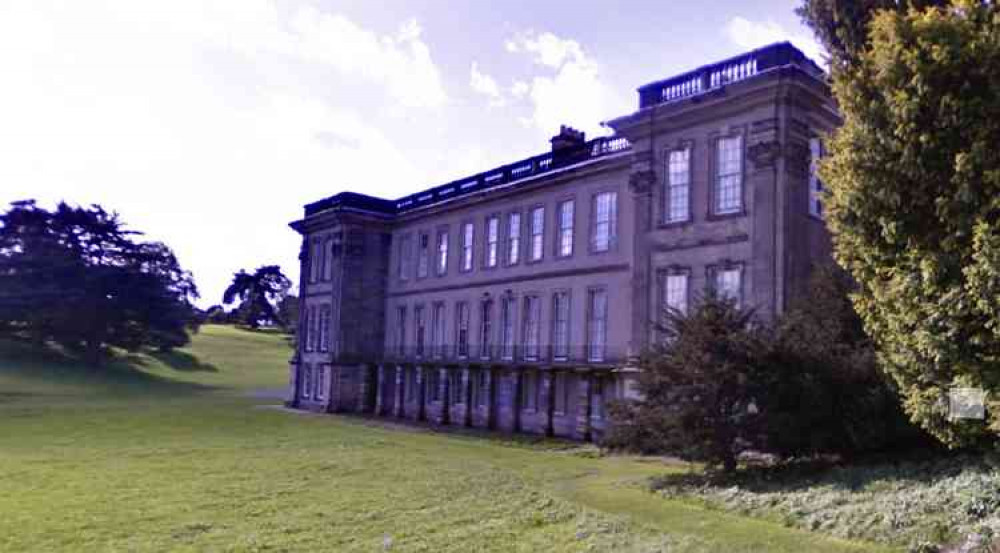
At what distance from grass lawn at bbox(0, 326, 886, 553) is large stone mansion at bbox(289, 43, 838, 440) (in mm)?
4165

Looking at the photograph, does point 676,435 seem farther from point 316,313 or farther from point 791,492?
point 316,313

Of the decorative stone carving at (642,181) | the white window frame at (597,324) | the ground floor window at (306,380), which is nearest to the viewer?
the decorative stone carving at (642,181)

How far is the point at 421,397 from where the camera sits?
37562mm

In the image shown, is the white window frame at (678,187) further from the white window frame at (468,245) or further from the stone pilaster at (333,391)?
the stone pilaster at (333,391)

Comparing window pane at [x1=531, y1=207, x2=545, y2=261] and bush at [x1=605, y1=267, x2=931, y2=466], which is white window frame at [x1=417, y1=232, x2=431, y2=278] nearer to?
window pane at [x1=531, y1=207, x2=545, y2=261]

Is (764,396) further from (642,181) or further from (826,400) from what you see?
(642,181)

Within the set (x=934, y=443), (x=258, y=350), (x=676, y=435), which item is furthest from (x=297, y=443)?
(x=258, y=350)

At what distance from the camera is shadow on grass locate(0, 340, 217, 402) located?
168 feet

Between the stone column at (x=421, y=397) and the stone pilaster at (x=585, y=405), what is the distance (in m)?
11.2

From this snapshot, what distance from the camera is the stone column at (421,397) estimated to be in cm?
3722

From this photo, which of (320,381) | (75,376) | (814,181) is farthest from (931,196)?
(75,376)

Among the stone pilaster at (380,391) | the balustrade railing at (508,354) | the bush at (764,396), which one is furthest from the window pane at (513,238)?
the bush at (764,396)

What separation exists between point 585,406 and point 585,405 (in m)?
0.03

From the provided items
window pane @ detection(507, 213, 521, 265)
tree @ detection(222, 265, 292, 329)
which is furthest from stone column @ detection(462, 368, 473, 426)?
tree @ detection(222, 265, 292, 329)
